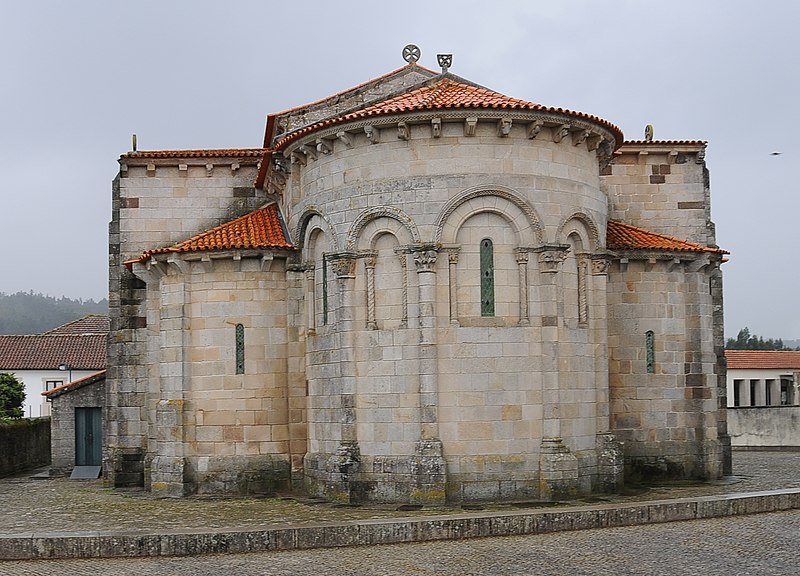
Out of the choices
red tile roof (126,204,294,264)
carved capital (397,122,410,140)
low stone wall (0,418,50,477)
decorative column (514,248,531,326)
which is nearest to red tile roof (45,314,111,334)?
low stone wall (0,418,50,477)

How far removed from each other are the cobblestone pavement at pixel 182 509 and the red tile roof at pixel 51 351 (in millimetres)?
34990

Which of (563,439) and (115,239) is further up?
(115,239)

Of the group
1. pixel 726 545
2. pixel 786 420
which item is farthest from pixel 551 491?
pixel 786 420

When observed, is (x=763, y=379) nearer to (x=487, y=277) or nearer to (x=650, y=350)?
(x=650, y=350)

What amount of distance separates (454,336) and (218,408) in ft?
19.2

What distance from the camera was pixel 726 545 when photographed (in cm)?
1412

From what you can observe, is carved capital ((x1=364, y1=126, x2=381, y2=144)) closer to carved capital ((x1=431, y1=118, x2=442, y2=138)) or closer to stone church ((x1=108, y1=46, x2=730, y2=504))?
stone church ((x1=108, y1=46, x2=730, y2=504))

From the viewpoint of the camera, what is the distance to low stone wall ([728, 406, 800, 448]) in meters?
37.9

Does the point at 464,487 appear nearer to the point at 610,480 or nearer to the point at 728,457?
the point at 610,480

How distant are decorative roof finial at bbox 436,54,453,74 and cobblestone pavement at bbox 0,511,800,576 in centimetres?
1001

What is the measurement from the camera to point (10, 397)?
46.1 m

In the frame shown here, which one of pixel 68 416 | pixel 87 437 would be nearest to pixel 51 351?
pixel 68 416

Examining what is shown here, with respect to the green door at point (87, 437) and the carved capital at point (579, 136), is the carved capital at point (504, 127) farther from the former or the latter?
the green door at point (87, 437)

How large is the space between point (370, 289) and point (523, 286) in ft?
9.34
